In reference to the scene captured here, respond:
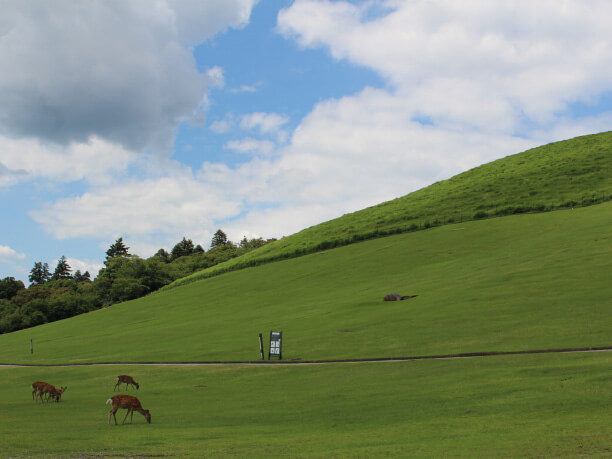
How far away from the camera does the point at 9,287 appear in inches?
6004

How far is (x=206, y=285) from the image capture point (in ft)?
238

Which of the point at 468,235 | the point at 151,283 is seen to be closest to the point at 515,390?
the point at 468,235

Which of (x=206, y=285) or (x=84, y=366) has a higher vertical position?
(x=206, y=285)

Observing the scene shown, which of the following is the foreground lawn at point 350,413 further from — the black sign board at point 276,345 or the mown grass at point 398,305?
the mown grass at point 398,305

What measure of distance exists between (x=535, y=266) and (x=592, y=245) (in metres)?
6.18

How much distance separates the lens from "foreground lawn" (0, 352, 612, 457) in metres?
10.5

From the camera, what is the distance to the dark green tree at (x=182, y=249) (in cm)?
18712

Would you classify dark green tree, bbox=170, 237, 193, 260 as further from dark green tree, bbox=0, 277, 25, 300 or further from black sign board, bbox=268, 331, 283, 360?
black sign board, bbox=268, 331, 283, 360

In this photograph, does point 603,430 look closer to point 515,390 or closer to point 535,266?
point 515,390

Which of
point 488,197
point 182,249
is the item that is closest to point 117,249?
point 182,249

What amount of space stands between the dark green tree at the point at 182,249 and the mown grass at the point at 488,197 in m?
101

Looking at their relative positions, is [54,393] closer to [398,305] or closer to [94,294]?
[398,305]

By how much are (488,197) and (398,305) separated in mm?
42935

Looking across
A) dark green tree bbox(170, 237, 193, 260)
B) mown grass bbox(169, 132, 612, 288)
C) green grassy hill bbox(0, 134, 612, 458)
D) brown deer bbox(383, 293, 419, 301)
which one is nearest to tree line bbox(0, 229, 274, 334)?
mown grass bbox(169, 132, 612, 288)
